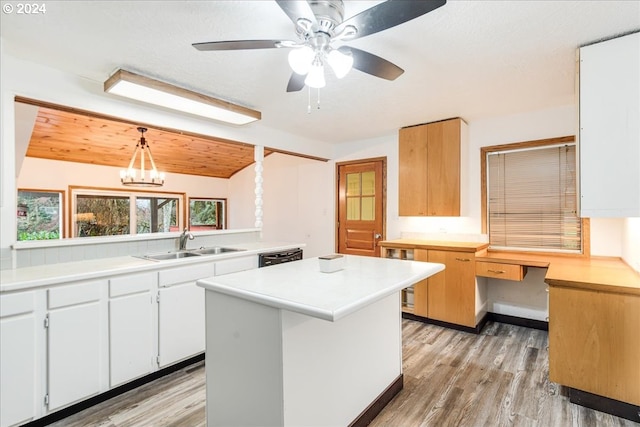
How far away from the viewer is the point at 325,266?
74.5 inches

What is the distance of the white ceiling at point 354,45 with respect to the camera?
1.72 metres

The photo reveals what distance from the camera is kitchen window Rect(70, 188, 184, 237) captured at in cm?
523

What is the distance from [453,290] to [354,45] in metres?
2.69

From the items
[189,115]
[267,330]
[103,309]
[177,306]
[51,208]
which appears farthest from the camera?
[51,208]

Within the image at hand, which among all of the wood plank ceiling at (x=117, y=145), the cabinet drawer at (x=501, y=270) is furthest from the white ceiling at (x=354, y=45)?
the cabinet drawer at (x=501, y=270)

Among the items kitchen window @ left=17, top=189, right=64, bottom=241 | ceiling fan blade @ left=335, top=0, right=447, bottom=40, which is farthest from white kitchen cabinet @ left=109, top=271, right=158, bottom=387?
kitchen window @ left=17, top=189, right=64, bottom=241

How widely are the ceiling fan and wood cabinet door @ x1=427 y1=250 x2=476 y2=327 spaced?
7.77ft

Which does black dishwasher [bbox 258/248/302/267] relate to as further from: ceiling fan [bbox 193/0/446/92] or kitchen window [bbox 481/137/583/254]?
kitchen window [bbox 481/137/583/254]

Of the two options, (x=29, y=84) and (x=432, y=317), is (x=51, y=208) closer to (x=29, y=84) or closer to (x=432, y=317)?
(x=29, y=84)

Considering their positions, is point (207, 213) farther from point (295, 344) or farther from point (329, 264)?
point (295, 344)

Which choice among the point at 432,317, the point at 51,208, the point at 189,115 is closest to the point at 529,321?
the point at 432,317

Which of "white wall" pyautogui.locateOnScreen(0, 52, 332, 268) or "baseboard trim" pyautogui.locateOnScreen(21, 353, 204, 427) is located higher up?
"white wall" pyautogui.locateOnScreen(0, 52, 332, 268)

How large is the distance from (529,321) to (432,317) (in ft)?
3.48

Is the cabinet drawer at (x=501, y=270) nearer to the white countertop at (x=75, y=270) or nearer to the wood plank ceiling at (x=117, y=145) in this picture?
the white countertop at (x=75, y=270)
